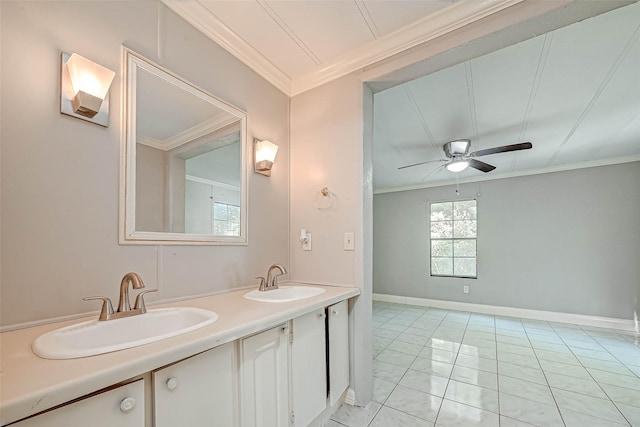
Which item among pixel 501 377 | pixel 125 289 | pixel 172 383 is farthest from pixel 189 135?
pixel 501 377

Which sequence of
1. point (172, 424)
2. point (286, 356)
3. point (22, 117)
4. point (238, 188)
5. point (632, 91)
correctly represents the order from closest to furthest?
point (172, 424) → point (22, 117) → point (286, 356) → point (238, 188) → point (632, 91)

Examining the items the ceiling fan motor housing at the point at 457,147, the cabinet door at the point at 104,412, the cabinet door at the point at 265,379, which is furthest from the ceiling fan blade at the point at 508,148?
the cabinet door at the point at 104,412

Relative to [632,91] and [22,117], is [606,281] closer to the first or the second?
[632,91]

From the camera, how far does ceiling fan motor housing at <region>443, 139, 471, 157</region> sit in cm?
302

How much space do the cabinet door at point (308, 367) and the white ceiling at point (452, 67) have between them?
179 centimetres

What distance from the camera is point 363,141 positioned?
194 centimetres

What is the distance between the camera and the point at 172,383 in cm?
83

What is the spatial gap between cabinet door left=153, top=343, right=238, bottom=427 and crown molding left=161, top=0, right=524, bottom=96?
1.80 metres

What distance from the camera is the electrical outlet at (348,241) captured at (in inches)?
76.1

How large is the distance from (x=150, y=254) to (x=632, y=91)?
3737mm

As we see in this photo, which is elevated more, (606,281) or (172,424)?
(172,424)

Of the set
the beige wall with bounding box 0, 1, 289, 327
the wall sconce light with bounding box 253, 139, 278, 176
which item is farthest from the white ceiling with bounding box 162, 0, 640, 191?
the wall sconce light with bounding box 253, 139, 278, 176

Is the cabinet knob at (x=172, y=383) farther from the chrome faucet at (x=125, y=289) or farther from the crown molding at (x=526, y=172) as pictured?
the crown molding at (x=526, y=172)

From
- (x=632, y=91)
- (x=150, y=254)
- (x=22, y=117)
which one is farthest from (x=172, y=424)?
(x=632, y=91)
